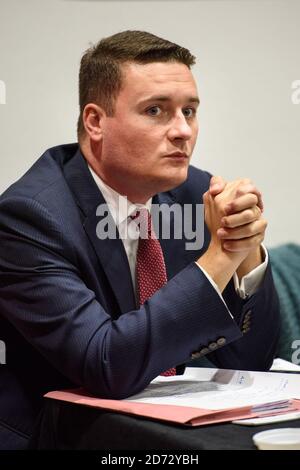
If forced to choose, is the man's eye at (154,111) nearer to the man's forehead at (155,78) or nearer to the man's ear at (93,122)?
the man's forehead at (155,78)

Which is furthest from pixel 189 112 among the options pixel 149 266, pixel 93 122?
pixel 149 266

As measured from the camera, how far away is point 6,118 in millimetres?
2109

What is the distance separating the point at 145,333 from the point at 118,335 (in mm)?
47

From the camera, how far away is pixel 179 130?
1586 mm

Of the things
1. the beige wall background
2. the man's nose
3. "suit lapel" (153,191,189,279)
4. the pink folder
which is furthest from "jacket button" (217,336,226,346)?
the beige wall background

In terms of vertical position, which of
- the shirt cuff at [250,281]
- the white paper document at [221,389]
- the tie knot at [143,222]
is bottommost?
the white paper document at [221,389]

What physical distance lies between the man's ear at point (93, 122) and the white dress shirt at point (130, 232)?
0.24 ft

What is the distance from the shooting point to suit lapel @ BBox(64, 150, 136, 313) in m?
1.55

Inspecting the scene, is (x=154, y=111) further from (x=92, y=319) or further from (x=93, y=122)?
(x=92, y=319)

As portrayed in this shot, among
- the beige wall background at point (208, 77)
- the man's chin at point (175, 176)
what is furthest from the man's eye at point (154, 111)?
the beige wall background at point (208, 77)

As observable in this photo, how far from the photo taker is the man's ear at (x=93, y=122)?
67.4 inches
